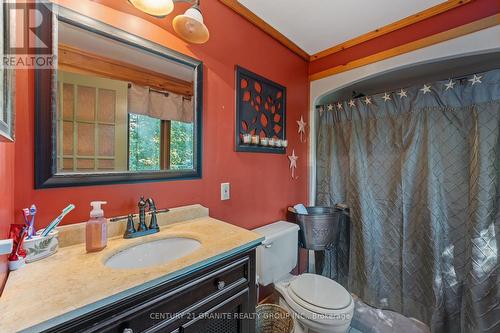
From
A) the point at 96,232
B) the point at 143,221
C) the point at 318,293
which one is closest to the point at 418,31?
the point at 318,293

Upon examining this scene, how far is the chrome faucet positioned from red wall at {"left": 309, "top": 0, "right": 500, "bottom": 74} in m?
2.03

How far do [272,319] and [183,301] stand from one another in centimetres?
97

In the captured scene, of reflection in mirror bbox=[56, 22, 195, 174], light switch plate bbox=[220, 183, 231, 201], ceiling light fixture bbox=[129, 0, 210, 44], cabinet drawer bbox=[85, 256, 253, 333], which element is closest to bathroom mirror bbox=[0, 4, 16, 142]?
reflection in mirror bbox=[56, 22, 195, 174]

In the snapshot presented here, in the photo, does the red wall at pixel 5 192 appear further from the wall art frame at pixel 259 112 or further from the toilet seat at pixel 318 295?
the toilet seat at pixel 318 295

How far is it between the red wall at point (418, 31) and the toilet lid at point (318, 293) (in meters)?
1.91

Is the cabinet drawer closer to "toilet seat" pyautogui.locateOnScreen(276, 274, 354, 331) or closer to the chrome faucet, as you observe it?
the chrome faucet

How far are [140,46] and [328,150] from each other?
1826 millimetres

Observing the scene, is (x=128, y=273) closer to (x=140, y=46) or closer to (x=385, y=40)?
(x=140, y=46)

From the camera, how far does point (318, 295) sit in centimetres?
138

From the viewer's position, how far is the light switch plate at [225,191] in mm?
1470

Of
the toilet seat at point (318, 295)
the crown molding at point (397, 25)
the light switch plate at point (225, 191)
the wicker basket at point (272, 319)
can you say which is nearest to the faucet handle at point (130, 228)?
the light switch plate at point (225, 191)

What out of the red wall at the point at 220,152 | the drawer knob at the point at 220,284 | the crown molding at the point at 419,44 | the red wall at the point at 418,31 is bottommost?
the drawer knob at the point at 220,284

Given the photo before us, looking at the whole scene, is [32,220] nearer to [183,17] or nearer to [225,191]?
[225,191]

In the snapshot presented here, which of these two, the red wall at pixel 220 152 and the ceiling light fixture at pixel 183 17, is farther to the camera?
the ceiling light fixture at pixel 183 17
